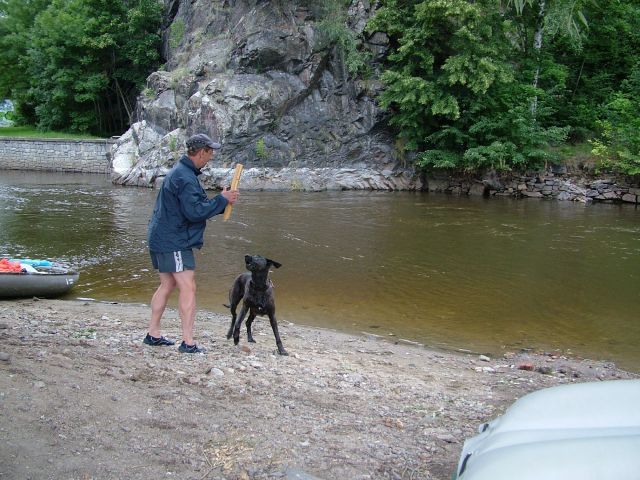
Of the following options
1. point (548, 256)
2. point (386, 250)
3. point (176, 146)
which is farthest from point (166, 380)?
point (176, 146)

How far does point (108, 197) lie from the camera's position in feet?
78.2

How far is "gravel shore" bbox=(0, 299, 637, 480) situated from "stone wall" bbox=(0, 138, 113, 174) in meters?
29.0

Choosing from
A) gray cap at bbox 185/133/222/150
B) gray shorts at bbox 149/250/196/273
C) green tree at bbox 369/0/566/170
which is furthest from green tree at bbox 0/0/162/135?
gray shorts at bbox 149/250/196/273

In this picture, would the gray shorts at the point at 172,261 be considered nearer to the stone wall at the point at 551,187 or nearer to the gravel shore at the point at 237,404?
the gravel shore at the point at 237,404

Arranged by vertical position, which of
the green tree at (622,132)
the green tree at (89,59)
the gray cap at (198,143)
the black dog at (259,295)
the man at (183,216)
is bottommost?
the black dog at (259,295)

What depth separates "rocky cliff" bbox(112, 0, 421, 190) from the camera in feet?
92.2

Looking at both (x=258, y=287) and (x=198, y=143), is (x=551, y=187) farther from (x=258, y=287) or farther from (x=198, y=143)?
(x=198, y=143)

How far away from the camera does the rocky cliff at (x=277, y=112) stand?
92.2 ft

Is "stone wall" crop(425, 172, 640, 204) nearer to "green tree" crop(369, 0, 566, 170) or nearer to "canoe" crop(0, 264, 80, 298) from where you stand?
"green tree" crop(369, 0, 566, 170)

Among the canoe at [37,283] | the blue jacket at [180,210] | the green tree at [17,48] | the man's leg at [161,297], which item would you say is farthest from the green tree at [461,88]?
the green tree at [17,48]

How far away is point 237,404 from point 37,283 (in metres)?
6.14

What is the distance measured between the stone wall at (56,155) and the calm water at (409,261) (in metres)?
11.4

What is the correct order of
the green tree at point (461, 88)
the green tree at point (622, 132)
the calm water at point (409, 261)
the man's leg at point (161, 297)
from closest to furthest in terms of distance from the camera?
the man's leg at point (161, 297) < the calm water at point (409, 261) < the green tree at point (622, 132) < the green tree at point (461, 88)

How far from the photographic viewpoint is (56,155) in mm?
35062
